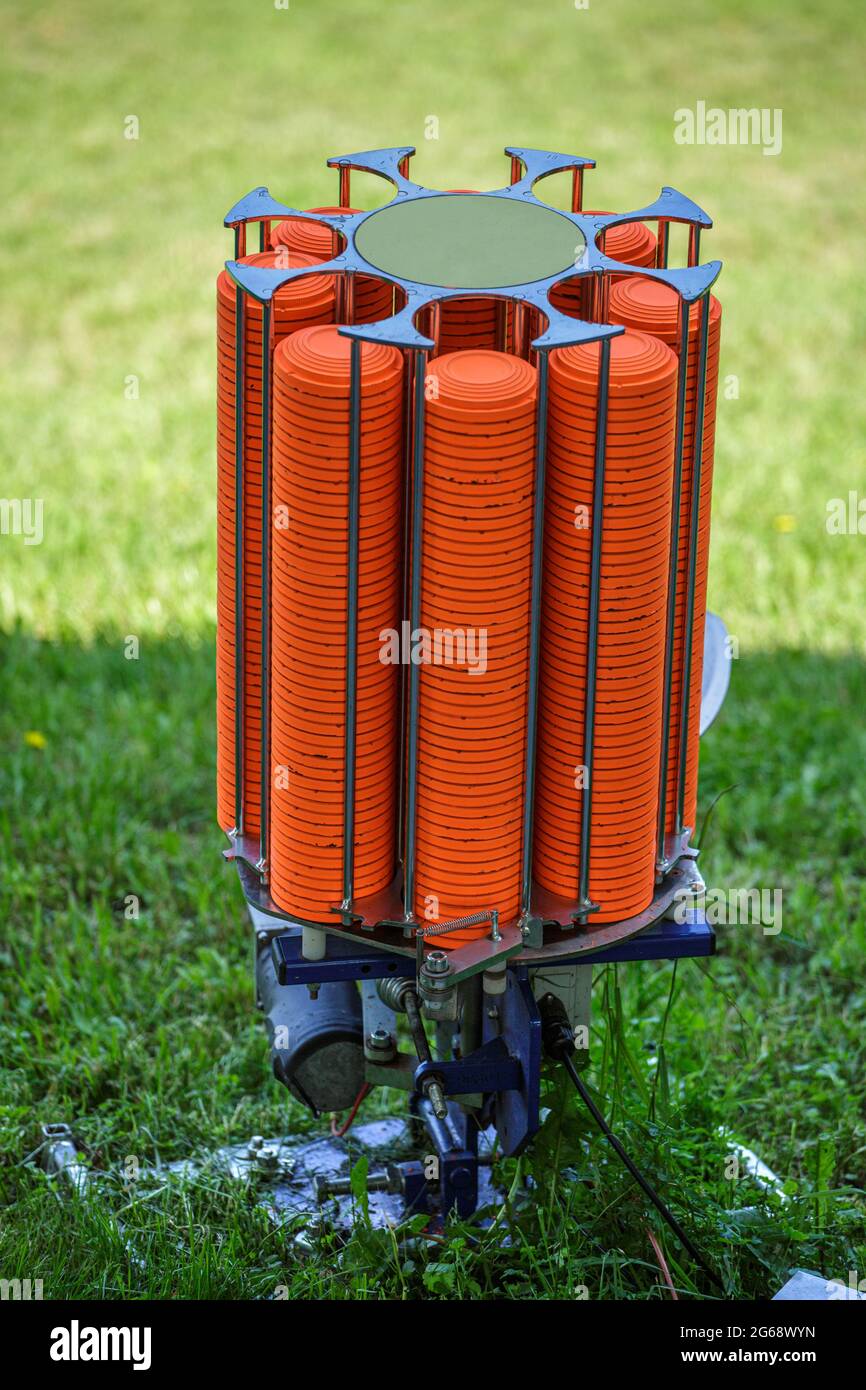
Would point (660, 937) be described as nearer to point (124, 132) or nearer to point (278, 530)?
point (278, 530)

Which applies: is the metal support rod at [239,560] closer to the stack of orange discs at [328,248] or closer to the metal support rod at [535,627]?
the stack of orange discs at [328,248]

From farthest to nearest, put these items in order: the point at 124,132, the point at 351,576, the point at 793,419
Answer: the point at 124,132, the point at 793,419, the point at 351,576

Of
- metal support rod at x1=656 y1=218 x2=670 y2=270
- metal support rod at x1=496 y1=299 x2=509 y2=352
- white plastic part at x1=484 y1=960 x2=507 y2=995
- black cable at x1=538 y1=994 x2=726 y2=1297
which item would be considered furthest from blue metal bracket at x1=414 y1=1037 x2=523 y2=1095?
metal support rod at x1=656 y1=218 x2=670 y2=270

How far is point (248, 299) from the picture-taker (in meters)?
3.56

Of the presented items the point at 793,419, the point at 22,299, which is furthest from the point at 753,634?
the point at 22,299

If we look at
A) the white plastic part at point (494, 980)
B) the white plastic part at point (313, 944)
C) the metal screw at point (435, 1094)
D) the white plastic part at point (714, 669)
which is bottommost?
the metal screw at point (435, 1094)

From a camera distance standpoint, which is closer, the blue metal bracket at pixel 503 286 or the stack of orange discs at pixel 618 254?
the blue metal bracket at pixel 503 286

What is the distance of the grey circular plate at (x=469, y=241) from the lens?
3.50 meters

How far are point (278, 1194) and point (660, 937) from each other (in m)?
1.49

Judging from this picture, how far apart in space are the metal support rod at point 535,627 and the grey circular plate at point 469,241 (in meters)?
0.31

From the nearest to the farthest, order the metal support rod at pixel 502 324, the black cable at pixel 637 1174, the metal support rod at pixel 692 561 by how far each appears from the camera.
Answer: the metal support rod at pixel 692 561 → the metal support rod at pixel 502 324 → the black cable at pixel 637 1174

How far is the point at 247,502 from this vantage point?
3713 mm

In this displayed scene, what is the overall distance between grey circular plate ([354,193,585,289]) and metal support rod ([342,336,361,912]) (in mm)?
156

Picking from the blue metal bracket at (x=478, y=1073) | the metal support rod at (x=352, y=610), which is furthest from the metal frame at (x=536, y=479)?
the blue metal bracket at (x=478, y=1073)
